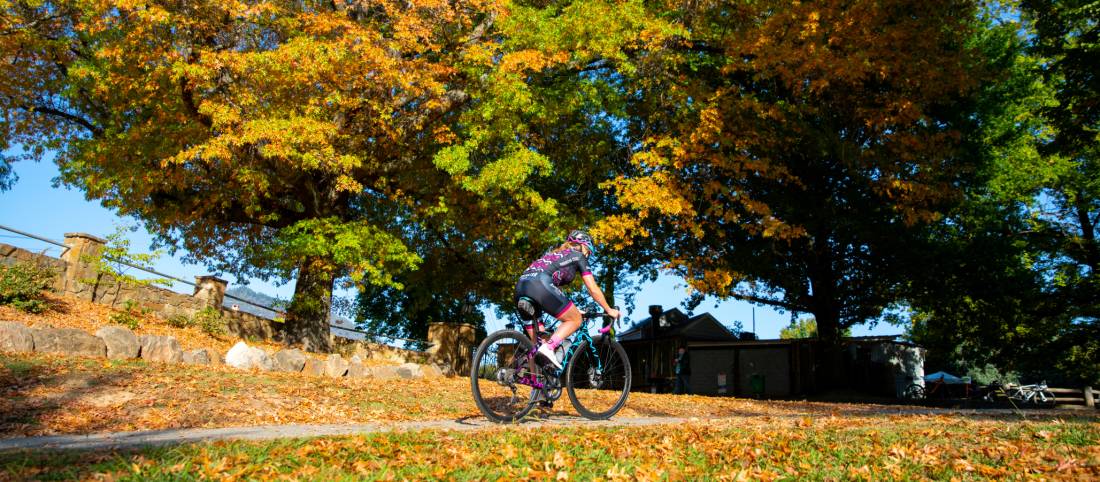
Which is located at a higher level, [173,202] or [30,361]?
[173,202]

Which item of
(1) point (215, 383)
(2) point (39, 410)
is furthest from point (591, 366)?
(2) point (39, 410)

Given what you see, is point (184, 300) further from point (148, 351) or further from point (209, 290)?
point (148, 351)

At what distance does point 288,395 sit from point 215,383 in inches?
37.7

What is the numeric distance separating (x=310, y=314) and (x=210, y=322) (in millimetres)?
2498

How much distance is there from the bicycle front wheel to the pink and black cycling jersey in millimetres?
848

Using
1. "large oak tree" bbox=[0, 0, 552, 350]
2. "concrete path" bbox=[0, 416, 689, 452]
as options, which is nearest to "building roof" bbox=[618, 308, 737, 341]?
"large oak tree" bbox=[0, 0, 552, 350]

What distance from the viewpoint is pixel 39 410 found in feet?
22.8

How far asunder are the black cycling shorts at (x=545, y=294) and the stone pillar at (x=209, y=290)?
14.9 m

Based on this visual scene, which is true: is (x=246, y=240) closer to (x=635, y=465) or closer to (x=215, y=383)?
(x=215, y=383)

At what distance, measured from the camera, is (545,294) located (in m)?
7.04

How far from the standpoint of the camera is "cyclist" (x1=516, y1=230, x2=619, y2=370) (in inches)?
278

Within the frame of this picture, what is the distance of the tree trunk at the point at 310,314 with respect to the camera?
61.3 feet

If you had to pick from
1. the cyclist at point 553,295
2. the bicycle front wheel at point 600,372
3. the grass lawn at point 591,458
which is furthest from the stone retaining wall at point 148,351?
the grass lawn at point 591,458

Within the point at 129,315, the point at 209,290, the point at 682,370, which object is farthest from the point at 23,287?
the point at 682,370
